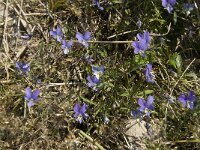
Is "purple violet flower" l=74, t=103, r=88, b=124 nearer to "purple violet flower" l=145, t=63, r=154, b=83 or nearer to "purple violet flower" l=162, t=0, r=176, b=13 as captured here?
"purple violet flower" l=145, t=63, r=154, b=83

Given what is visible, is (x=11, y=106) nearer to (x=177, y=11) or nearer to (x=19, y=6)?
(x=19, y=6)

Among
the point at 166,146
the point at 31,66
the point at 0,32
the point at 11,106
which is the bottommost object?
the point at 166,146

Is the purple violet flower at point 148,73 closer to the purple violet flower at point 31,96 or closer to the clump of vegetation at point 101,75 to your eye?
the clump of vegetation at point 101,75

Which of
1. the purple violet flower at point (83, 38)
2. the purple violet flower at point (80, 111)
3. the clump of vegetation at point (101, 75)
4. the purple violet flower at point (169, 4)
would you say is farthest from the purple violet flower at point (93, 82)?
the purple violet flower at point (169, 4)

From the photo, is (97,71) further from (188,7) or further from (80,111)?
(188,7)

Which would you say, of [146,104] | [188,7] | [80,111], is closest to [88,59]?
[80,111]

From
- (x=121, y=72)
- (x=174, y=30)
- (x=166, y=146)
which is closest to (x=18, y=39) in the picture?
(x=121, y=72)
